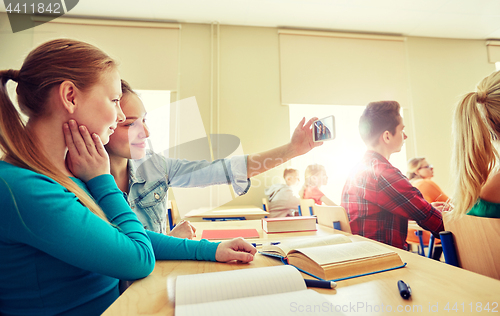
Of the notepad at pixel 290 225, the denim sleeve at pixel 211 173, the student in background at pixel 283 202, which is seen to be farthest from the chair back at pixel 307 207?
the denim sleeve at pixel 211 173

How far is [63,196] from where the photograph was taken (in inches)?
22.0

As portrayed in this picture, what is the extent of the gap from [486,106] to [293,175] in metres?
2.53

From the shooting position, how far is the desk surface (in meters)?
0.49

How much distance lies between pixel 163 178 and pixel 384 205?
1128 millimetres

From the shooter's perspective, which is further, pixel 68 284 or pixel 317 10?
pixel 317 10

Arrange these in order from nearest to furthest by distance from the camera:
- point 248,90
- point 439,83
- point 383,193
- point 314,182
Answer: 1. point 383,193
2. point 314,182
3. point 248,90
4. point 439,83

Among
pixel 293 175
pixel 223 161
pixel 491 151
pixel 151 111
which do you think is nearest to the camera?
pixel 491 151

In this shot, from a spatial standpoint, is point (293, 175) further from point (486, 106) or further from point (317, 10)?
point (486, 106)

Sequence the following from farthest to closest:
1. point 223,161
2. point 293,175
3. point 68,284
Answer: point 293,175 < point 223,161 < point 68,284

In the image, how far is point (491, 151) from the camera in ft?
3.67

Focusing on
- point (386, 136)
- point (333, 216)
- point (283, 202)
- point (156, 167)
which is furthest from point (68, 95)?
point (283, 202)

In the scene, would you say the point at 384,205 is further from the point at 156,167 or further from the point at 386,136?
the point at 156,167

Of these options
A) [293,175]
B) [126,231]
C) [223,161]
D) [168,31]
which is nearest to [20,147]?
[126,231]

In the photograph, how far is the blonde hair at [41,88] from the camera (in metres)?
0.61
